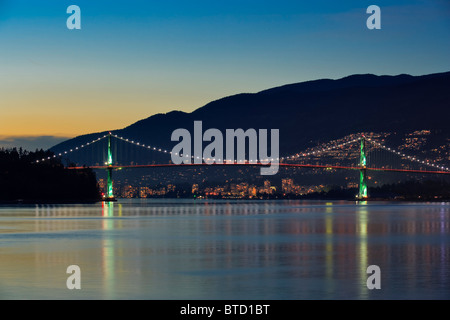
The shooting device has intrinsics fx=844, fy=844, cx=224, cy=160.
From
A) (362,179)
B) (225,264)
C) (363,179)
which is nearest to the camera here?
(225,264)

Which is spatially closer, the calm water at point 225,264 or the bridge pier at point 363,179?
the calm water at point 225,264

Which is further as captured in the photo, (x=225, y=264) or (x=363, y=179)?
(x=363, y=179)

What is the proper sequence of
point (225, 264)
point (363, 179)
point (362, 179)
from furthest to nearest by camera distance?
point (363, 179) < point (362, 179) < point (225, 264)

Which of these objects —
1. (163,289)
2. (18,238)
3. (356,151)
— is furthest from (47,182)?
(163,289)

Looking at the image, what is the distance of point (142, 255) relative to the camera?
71.0ft

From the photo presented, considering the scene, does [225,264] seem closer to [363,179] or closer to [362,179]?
[362,179]

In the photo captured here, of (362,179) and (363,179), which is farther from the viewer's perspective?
(363,179)

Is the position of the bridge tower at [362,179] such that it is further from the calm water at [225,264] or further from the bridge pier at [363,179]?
the calm water at [225,264]

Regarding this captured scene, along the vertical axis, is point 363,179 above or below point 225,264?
below

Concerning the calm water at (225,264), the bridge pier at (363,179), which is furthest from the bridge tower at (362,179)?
the calm water at (225,264)

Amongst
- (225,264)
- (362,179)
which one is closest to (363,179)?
(362,179)

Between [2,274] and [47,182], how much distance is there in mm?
80661

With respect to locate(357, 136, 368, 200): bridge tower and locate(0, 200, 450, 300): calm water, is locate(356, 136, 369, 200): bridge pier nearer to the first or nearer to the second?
locate(357, 136, 368, 200): bridge tower

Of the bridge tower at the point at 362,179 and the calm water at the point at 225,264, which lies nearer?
the calm water at the point at 225,264
